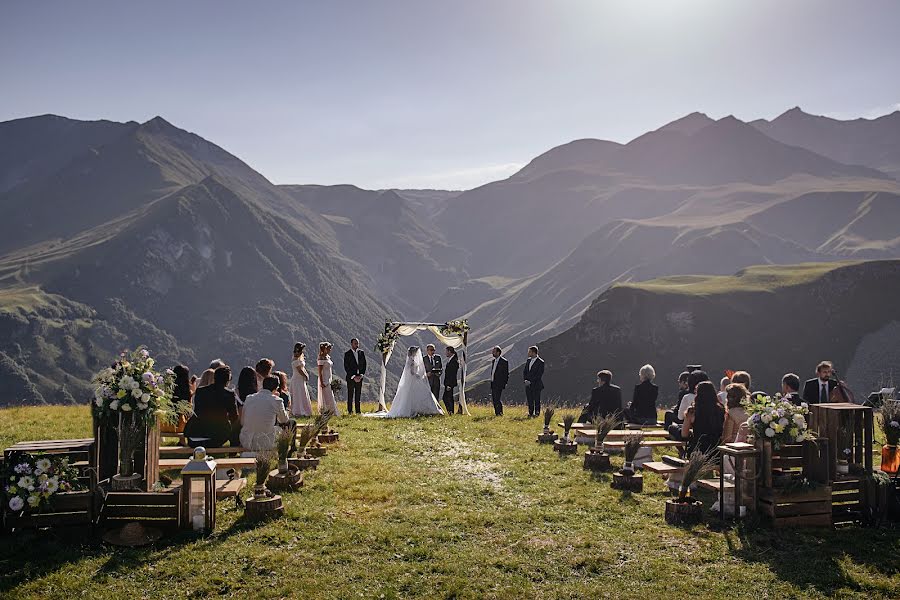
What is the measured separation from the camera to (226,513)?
904 cm

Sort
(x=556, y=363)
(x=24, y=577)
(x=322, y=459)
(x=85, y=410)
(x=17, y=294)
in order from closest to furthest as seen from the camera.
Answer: (x=24, y=577) → (x=322, y=459) → (x=85, y=410) → (x=556, y=363) → (x=17, y=294)

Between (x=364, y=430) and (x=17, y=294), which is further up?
(x=17, y=294)

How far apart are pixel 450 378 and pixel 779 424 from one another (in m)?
14.5

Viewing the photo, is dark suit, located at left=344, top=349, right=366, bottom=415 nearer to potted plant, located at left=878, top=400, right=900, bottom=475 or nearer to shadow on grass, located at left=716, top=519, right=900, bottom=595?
shadow on grass, located at left=716, top=519, right=900, bottom=595

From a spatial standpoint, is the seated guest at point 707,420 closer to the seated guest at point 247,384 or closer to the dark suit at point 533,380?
the seated guest at point 247,384

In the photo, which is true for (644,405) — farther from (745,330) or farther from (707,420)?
(745,330)

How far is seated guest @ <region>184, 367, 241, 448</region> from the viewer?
11797mm

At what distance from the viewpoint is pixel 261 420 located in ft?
38.1

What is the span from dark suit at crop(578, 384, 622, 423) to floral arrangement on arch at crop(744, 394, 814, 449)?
593cm

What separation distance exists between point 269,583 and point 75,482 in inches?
124

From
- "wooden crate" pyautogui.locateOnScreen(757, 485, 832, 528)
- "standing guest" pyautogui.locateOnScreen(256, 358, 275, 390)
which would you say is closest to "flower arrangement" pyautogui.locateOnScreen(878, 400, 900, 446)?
"wooden crate" pyautogui.locateOnScreen(757, 485, 832, 528)

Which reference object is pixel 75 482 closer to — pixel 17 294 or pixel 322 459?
pixel 322 459

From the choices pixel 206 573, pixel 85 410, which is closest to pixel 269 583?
pixel 206 573

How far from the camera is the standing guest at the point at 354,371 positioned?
21500 millimetres
